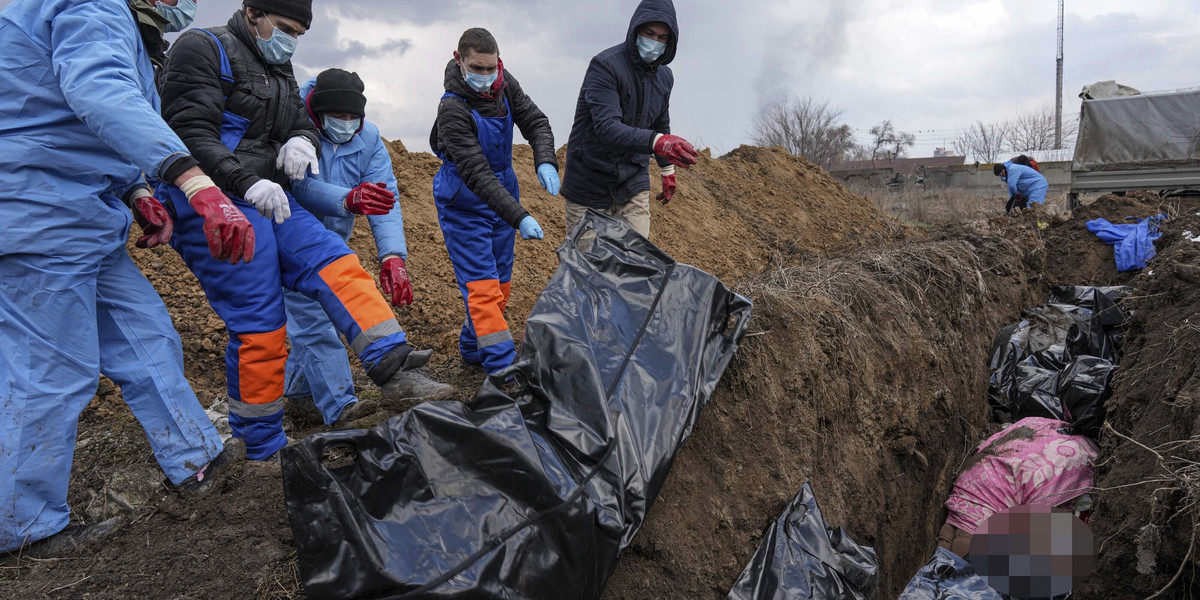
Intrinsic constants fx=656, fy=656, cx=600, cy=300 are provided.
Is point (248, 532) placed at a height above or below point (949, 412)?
above

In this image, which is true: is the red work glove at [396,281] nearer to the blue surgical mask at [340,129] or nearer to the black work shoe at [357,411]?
the black work shoe at [357,411]

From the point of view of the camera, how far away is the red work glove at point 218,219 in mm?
1943

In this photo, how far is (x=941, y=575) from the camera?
2.49m

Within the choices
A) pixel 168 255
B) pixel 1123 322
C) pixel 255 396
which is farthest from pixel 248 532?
pixel 1123 322

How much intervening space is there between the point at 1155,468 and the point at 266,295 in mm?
3190

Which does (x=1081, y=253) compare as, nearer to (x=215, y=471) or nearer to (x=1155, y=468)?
(x=1155, y=468)

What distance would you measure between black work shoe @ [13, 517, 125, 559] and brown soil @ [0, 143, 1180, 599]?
50 mm

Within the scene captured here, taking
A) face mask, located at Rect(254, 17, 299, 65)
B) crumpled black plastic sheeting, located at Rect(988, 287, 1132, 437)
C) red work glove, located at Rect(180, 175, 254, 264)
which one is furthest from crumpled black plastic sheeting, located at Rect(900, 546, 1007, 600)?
face mask, located at Rect(254, 17, 299, 65)

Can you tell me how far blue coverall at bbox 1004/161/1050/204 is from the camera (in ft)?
34.4

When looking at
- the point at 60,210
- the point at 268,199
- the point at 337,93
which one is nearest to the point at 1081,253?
the point at 337,93

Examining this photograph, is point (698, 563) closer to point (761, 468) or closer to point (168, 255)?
point (761, 468)

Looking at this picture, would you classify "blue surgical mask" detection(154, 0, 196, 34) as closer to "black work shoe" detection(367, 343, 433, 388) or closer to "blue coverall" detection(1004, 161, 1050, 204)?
"black work shoe" detection(367, 343, 433, 388)

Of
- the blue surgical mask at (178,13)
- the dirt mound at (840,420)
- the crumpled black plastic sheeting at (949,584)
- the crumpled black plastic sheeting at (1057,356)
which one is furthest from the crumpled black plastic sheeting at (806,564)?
the blue surgical mask at (178,13)

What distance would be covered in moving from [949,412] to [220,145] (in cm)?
381
